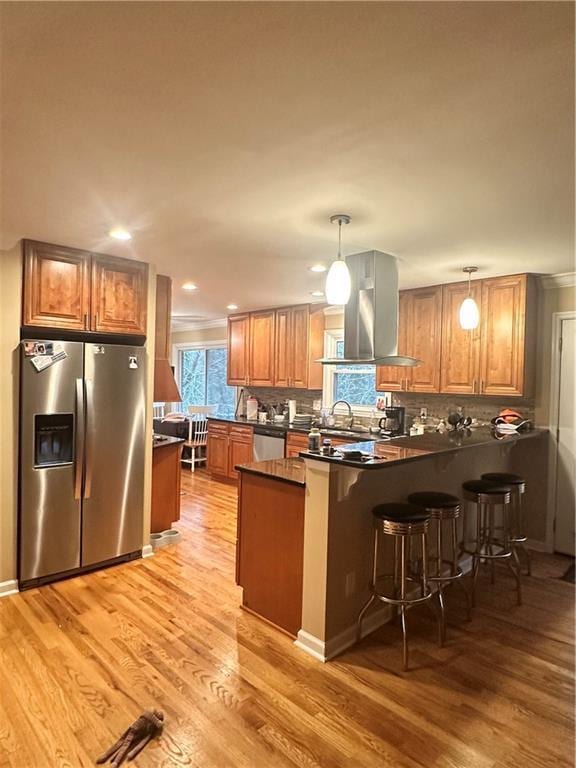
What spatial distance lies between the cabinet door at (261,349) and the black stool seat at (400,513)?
3.82m

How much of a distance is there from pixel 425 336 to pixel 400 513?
2.47m

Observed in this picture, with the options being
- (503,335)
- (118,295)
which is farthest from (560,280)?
(118,295)

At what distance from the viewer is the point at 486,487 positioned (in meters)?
3.29

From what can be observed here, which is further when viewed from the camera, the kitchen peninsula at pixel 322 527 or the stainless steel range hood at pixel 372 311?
the stainless steel range hood at pixel 372 311

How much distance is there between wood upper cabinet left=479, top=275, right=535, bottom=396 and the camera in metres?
3.97

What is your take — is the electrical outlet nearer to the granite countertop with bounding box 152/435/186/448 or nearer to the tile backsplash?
the granite countertop with bounding box 152/435/186/448

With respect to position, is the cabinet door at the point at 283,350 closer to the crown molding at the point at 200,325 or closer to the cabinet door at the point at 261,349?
the cabinet door at the point at 261,349

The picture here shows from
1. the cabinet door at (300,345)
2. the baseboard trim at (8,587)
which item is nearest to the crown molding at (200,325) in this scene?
the cabinet door at (300,345)

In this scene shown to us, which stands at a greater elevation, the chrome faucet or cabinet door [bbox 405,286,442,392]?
cabinet door [bbox 405,286,442,392]

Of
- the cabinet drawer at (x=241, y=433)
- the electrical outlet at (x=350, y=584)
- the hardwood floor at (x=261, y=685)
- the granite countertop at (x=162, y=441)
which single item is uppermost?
the granite countertop at (x=162, y=441)

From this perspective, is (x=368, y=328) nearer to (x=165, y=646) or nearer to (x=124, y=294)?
(x=124, y=294)

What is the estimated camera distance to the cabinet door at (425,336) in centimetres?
452

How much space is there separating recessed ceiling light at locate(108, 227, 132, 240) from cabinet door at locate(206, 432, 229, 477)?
12.6ft

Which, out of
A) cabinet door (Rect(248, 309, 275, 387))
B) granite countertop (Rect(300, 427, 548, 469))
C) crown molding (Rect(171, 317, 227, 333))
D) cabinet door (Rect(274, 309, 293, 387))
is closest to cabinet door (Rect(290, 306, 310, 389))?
cabinet door (Rect(274, 309, 293, 387))
